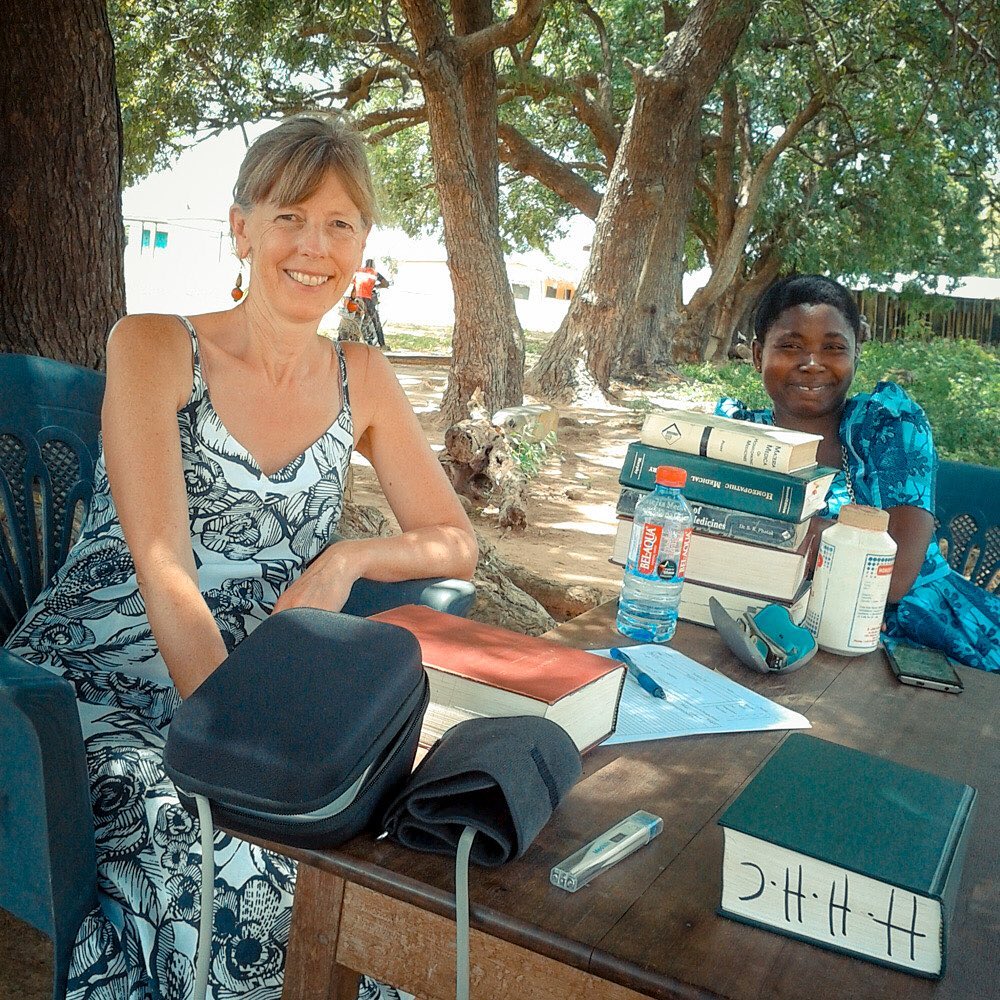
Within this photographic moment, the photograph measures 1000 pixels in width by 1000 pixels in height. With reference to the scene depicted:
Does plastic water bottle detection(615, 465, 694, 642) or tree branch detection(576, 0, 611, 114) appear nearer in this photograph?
plastic water bottle detection(615, 465, 694, 642)

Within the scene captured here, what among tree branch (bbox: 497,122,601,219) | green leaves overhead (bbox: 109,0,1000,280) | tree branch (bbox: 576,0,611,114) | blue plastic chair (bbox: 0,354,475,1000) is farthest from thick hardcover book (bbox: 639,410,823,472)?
tree branch (bbox: 497,122,601,219)

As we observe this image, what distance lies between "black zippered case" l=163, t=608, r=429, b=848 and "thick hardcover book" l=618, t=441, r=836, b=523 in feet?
3.48

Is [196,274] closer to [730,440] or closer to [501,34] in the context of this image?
[501,34]

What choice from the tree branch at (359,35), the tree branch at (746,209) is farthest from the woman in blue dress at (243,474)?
the tree branch at (746,209)

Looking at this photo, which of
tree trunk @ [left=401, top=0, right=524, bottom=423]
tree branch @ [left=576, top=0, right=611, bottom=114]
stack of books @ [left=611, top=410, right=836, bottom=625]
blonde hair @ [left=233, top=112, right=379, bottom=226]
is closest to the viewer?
stack of books @ [left=611, top=410, right=836, bottom=625]

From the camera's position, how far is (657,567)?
7.09 feet

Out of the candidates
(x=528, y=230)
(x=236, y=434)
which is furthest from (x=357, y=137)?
(x=528, y=230)

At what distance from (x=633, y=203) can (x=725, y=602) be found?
445 inches

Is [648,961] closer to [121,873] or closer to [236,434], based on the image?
[121,873]

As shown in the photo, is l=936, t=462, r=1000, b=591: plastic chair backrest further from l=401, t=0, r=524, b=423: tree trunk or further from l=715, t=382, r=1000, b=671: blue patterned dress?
l=401, t=0, r=524, b=423: tree trunk

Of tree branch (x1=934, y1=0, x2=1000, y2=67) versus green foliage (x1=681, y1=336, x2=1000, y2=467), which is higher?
tree branch (x1=934, y1=0, x2=1000, y2=67)

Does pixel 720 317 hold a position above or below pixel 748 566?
above

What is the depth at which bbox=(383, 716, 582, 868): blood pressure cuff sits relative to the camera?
3.92ft

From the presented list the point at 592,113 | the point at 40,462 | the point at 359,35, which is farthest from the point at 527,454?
the point at 592,113
